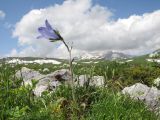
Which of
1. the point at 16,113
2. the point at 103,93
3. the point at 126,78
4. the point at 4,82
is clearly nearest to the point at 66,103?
the point at 103,93

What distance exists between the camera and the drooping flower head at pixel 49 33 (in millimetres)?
6480

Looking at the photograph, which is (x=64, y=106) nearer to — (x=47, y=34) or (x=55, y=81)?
(x=47, y=34)

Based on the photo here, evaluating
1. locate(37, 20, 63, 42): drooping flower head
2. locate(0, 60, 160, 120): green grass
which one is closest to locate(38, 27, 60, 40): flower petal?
locate(37, 20, 63, 42): drooping flower head

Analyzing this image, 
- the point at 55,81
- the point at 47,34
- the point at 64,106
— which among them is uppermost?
the point at 47,34

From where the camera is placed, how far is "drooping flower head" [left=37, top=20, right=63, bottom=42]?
21.3 feet

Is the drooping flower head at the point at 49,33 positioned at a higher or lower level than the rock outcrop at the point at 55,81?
higher

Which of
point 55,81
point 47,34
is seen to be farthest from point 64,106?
point 55,81

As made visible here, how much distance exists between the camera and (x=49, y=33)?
6.65 m

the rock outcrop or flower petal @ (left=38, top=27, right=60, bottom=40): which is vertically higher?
flower petal @ (left=38, top=27, right=60, bottom=40)

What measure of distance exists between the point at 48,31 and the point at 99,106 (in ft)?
7.24

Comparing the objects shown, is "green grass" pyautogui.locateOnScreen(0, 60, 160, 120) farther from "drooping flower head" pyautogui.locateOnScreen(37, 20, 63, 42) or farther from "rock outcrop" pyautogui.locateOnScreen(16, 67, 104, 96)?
"drooping flower head" pyautogui.locateOnScreen(37, 20, 63, 42)

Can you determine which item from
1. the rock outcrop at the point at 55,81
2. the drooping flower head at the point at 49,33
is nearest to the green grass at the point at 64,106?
the rock outcrop at the point at 55,81

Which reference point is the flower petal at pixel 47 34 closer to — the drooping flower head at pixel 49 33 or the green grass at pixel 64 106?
the drooping flower head at pixel 49 33

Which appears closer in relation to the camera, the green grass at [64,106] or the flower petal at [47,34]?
the flower petal at [47,34]
